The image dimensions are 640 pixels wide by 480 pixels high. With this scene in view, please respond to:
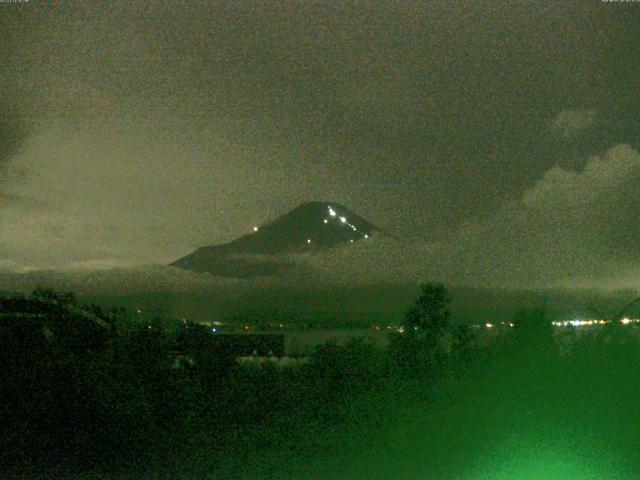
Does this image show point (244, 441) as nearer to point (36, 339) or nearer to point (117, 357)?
point (117, 357)

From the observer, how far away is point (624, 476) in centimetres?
841

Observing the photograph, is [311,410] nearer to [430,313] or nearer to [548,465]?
[548,465]

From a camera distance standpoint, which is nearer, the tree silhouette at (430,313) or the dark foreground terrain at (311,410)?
the dark foreground terrain at (311,410)

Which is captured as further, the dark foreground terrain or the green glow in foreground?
the dark foreground terrain

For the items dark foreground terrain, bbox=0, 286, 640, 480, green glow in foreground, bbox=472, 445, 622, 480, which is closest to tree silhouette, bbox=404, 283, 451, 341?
dark foreground terrain, bbox=0, 286, 640, 480

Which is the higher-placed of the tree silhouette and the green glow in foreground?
the tree silhouette

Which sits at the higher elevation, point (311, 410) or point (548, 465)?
point (311, 410)

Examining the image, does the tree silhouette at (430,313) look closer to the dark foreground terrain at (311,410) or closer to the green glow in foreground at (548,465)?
the dark foreground terrain at (311,410)

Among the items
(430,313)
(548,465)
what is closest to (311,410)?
(548,465)

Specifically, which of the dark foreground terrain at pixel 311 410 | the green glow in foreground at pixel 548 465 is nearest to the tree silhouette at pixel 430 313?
the dark foreground terrain at pixel 311 410

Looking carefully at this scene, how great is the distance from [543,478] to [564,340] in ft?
11.2

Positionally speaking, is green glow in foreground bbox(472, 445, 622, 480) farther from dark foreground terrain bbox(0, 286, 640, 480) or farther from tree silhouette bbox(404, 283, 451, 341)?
tree silhouette bbox(404, 283, 451, 341)

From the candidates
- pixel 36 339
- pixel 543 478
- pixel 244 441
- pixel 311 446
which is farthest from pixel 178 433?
pixel 543 478

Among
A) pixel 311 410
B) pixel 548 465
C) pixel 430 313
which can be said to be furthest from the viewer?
pixel 430 313
